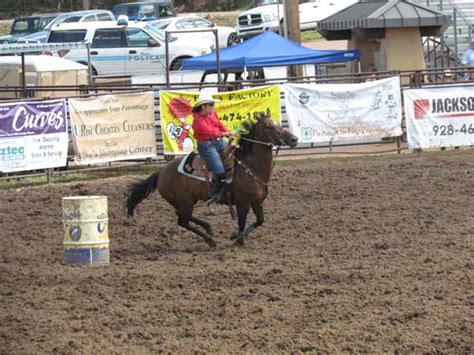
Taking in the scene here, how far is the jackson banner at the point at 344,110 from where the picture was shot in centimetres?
1912

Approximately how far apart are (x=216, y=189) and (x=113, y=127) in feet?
22.2

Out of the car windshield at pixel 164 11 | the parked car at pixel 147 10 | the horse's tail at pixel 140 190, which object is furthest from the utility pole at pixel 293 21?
the car windshield at pixel 164 11

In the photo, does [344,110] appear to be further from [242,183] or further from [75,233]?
[75,233]

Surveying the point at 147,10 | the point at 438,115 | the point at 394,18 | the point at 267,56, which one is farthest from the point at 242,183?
the point at 147,10

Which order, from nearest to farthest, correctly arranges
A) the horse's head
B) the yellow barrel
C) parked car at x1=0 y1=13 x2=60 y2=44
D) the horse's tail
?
the yellow barrel → the horse's head → the horse's tail → parked car at x1=0 y1=13 x2=60 y2=44

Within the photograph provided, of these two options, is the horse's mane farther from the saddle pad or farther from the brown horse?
the saddle pad

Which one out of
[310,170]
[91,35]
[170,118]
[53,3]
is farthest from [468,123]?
[53,3]

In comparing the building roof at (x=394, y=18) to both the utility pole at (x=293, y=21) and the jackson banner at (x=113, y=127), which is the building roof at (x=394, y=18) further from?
the jackson banner at (x=113, y=127)

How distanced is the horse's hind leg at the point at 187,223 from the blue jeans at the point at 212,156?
635 mm

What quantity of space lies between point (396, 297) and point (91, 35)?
2429 centimetres

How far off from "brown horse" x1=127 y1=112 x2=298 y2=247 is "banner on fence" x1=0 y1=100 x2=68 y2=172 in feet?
17.3

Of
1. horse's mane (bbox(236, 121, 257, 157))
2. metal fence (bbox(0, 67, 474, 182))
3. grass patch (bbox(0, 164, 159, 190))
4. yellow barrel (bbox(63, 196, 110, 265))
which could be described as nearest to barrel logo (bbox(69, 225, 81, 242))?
yellow barrel (bbox(63, 196, 110, 265))

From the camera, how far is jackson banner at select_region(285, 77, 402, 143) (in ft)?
62.7

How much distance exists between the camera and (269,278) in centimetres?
951
